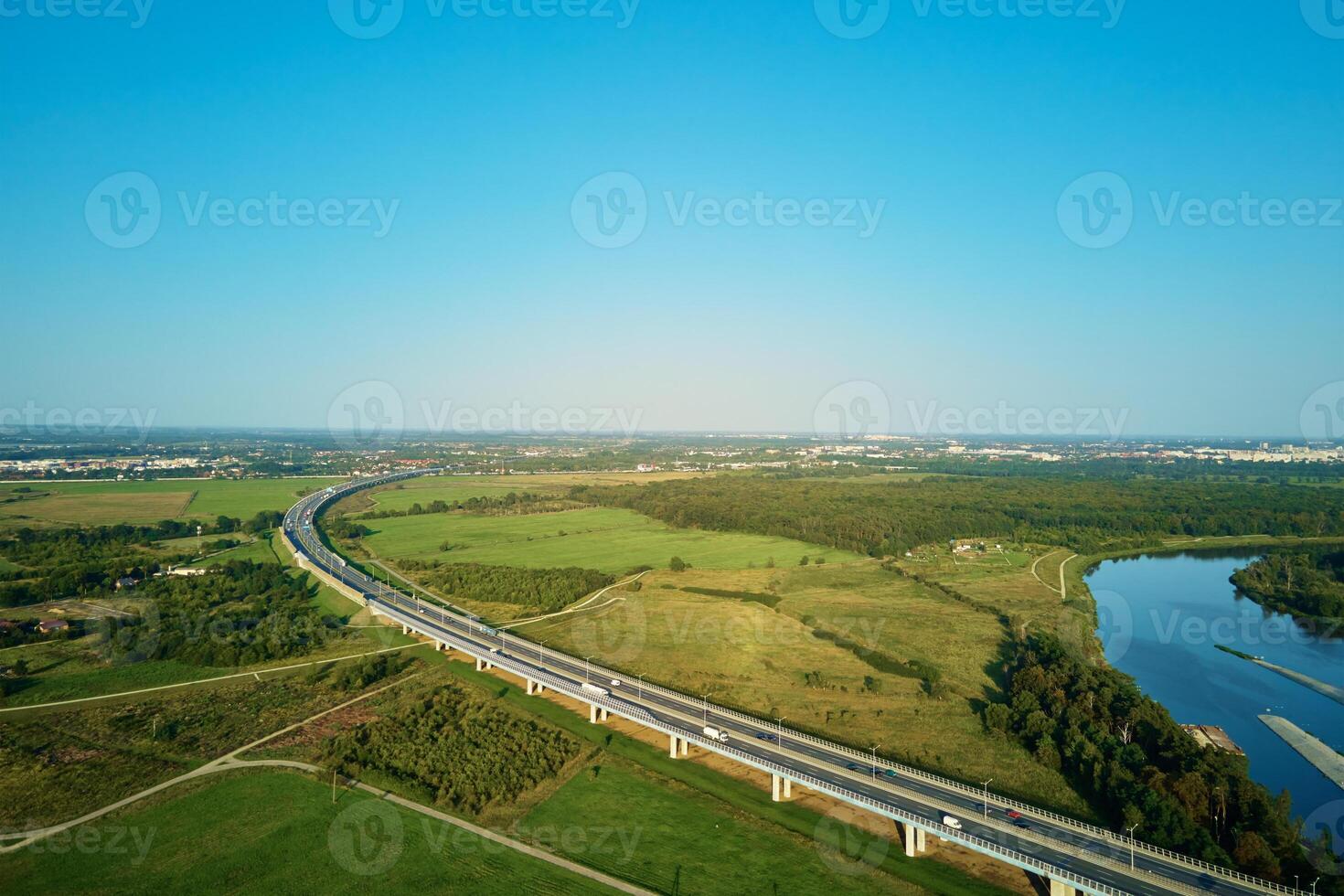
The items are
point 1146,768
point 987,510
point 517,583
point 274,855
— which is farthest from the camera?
point 987,510

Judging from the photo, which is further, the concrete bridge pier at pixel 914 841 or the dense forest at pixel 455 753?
the dense forest at pixel 455 753

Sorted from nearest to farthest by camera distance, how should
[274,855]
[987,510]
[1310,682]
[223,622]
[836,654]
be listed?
[274,855] → [1310,682] → [836,654] → [223,622] → [987,510]

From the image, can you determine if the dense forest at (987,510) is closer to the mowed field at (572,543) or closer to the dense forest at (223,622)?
the mowed field at (572,543)

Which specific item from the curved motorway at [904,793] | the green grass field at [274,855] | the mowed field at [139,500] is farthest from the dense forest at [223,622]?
the mowed field at [139,500]

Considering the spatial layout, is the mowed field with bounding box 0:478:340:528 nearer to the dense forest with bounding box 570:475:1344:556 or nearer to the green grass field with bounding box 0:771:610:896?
the dense forest with bounding box 570:475:1344:556

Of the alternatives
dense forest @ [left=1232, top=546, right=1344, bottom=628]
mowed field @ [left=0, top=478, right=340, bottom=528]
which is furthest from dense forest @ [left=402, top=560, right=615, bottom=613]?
dense forest @ [left=1232, top=546, right=1344, bottom=628]

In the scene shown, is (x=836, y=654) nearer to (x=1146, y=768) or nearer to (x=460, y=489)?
(x=1146, y=768)

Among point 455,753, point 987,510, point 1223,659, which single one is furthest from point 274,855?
point 987,510
